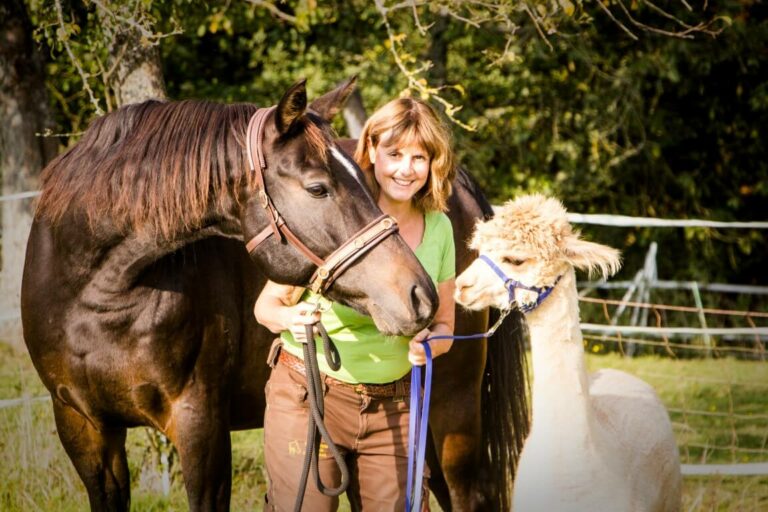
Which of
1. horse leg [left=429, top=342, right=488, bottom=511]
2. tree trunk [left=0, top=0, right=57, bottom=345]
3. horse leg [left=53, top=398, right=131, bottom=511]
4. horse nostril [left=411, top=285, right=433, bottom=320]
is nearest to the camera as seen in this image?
horse nostril [left=411, top=285, right=433, bottom=320]

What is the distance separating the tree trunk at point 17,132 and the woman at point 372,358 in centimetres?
406

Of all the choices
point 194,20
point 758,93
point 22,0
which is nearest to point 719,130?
point 758,93

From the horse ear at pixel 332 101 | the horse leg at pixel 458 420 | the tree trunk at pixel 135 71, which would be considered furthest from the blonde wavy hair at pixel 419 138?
the tree trunk at pixel 135 71

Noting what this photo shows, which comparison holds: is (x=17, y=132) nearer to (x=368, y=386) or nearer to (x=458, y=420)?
(x=458, y=420)

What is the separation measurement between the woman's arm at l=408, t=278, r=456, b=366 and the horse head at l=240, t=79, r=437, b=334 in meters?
0.27

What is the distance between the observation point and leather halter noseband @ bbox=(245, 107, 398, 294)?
251cm

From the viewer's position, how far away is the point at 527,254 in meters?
2.70

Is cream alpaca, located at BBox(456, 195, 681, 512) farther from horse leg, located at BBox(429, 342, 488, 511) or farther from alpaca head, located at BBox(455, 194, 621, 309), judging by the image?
horse leg, located at BBox(429, 342, 488, 511)

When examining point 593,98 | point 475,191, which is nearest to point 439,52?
point 593,98

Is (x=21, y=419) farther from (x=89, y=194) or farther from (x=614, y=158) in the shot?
(x=614, y=158)

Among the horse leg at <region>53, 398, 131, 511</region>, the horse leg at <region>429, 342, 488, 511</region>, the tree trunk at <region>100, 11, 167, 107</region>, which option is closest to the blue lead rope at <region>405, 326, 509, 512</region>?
the horse leg at <region>429, 342, 488, 511</region>

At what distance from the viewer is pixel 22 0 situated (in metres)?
6.55

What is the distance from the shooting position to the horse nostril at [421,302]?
242cm

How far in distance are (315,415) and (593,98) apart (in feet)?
28.5
